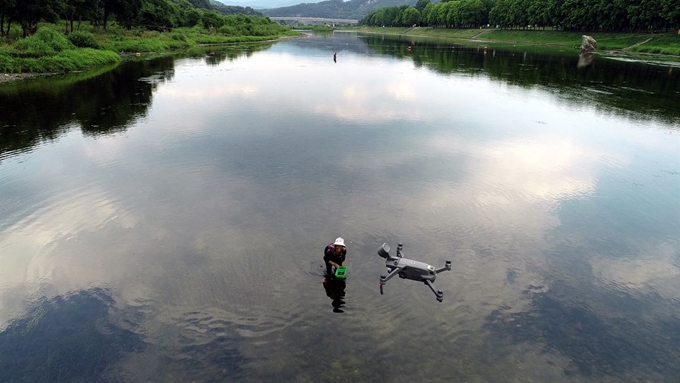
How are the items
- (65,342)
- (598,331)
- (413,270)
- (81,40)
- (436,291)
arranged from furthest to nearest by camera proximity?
(81,40) < (413,270) < (436,291) < (598,331) < (65,342)

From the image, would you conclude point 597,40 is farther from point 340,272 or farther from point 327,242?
point 340,272

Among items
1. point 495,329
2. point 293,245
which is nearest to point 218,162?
point 293,245

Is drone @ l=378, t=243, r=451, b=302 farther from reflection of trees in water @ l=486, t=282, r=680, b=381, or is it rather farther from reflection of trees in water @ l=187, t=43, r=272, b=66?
reflection of trees in water @ l=187, t=43, r=272, b=66

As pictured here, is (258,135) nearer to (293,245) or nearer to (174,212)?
(174,212)

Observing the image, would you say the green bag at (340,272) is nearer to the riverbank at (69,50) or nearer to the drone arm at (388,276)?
the drone arm at (388,276)

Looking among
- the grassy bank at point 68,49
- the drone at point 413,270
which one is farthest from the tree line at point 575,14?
the drone at point 413,270

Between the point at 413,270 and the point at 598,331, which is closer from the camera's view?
the point at 598,331

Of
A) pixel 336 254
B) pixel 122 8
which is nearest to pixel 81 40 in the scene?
pixel 122 8
